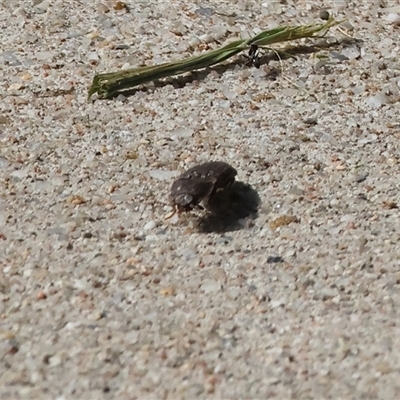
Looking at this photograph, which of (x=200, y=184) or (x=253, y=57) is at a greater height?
(x=200, y=184)

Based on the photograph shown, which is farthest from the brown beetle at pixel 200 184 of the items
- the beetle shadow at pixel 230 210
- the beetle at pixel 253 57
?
the beetle at pixel 253 57

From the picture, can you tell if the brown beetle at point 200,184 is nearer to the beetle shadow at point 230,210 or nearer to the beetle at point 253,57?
the beetle shadow at point 230,210

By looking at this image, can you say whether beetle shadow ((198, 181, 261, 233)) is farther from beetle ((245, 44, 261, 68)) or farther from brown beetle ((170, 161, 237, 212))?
beetle ((245, 44, 261, 68))

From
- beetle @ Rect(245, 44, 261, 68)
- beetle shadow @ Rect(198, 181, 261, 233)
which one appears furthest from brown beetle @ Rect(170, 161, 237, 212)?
beetle @ Rect(245, 44, 261, 68)

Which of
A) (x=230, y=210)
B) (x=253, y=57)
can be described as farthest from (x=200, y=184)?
(x=253, y=57)

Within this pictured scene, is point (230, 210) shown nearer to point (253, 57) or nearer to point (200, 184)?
point (200, 184)
